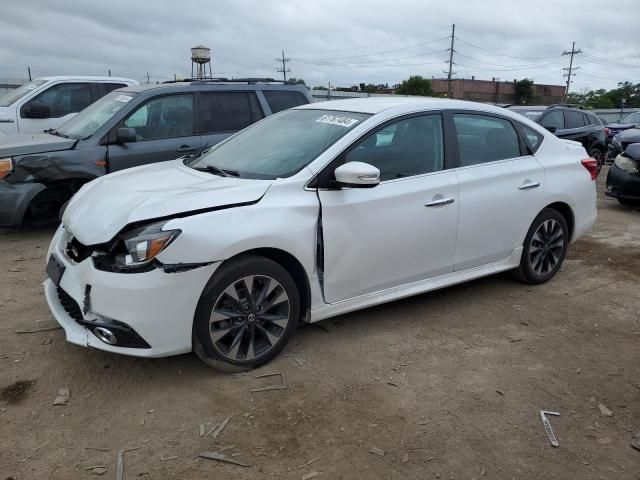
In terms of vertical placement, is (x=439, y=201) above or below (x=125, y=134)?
below

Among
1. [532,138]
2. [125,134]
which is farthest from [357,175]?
[125,134]

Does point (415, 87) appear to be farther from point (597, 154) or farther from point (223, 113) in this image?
point (223, 113)

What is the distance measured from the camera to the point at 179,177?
3939 mm

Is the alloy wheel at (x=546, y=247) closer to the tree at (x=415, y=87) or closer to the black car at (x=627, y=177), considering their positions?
the black car at (x=627, y=177)

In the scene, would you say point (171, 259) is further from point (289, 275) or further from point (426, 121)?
point (426, 121)

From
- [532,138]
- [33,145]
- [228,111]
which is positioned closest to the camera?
[532,138]

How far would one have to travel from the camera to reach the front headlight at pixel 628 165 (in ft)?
29.1

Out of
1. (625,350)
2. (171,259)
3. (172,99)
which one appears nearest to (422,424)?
(171,259)

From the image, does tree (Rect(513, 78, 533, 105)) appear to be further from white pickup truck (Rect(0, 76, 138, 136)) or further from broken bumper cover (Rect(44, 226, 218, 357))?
broken bumper cover (Rect(44, 226, 218, 357))

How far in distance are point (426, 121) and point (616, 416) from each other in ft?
7.85

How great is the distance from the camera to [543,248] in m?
5.11

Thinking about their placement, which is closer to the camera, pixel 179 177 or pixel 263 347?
pixel 263 347

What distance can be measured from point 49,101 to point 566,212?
8.35 m

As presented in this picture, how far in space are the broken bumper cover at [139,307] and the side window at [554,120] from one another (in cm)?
1155
